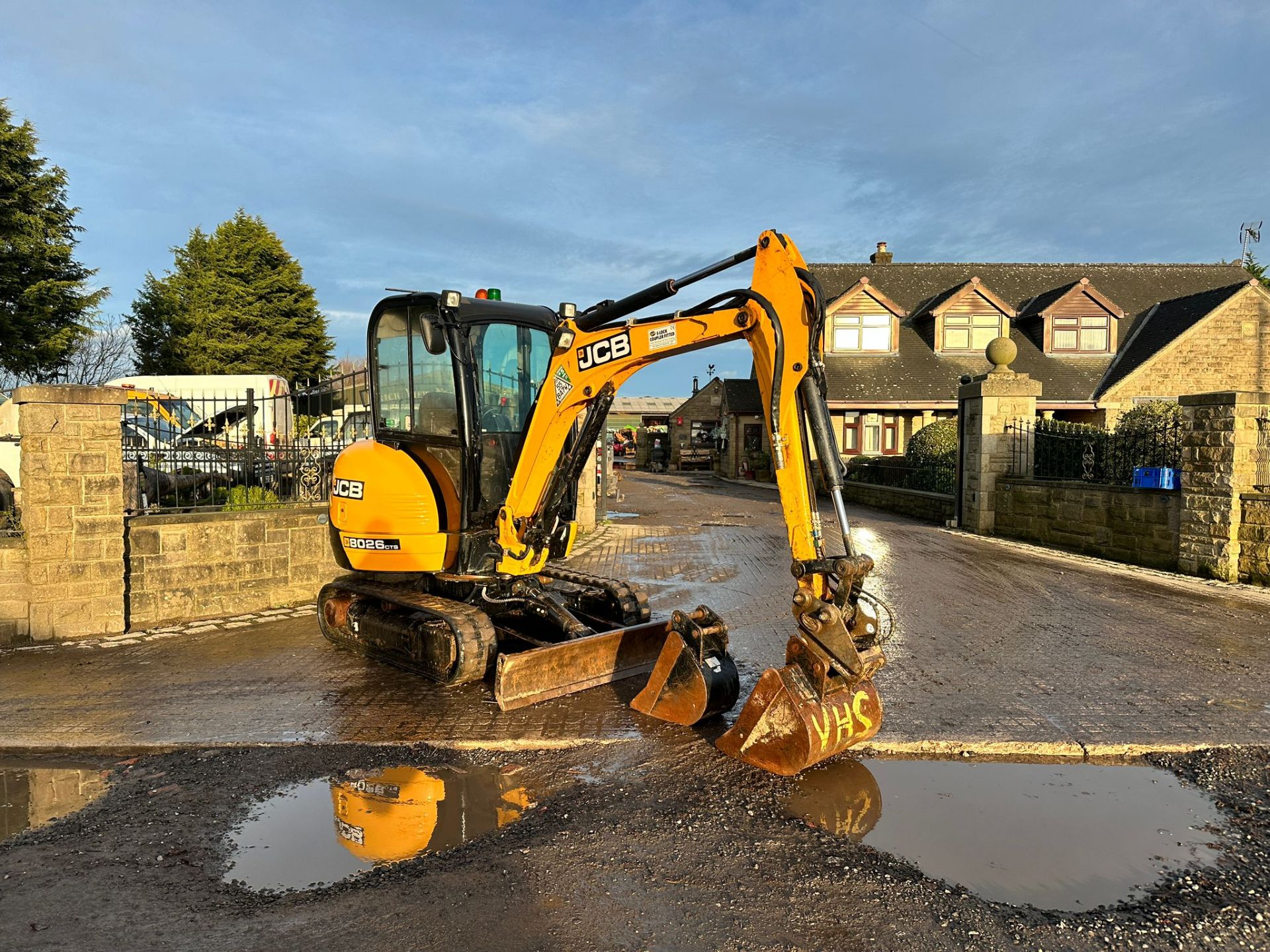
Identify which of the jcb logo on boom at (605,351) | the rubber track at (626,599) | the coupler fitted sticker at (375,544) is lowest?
the rubber track at (626,599)

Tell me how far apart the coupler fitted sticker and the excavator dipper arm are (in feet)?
7.14

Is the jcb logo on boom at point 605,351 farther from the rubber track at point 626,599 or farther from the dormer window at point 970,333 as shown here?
the dormer window at point 970,333

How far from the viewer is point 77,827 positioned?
407 cm

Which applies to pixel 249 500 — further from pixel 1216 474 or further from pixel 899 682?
pixel 1216 474

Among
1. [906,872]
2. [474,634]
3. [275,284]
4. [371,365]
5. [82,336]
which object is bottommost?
[906,872]

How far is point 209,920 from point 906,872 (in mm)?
2867

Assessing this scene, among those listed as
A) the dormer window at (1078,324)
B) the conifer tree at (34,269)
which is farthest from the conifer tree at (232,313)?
the dormer window at (1078,324)

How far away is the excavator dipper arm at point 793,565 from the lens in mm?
4422

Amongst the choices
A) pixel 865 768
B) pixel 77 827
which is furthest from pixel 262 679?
pixel 865 768

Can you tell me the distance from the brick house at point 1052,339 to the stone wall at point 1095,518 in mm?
10676

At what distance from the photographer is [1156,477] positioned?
1168 cm

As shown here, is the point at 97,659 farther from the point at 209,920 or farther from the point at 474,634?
the point at 209,920

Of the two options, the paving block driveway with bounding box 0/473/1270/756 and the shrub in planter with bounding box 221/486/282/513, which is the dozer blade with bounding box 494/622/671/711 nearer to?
the paving block driveway with bounding box 0/473/1270/756

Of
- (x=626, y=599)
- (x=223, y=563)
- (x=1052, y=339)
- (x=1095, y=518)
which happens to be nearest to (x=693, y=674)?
(x=626, y=599)
